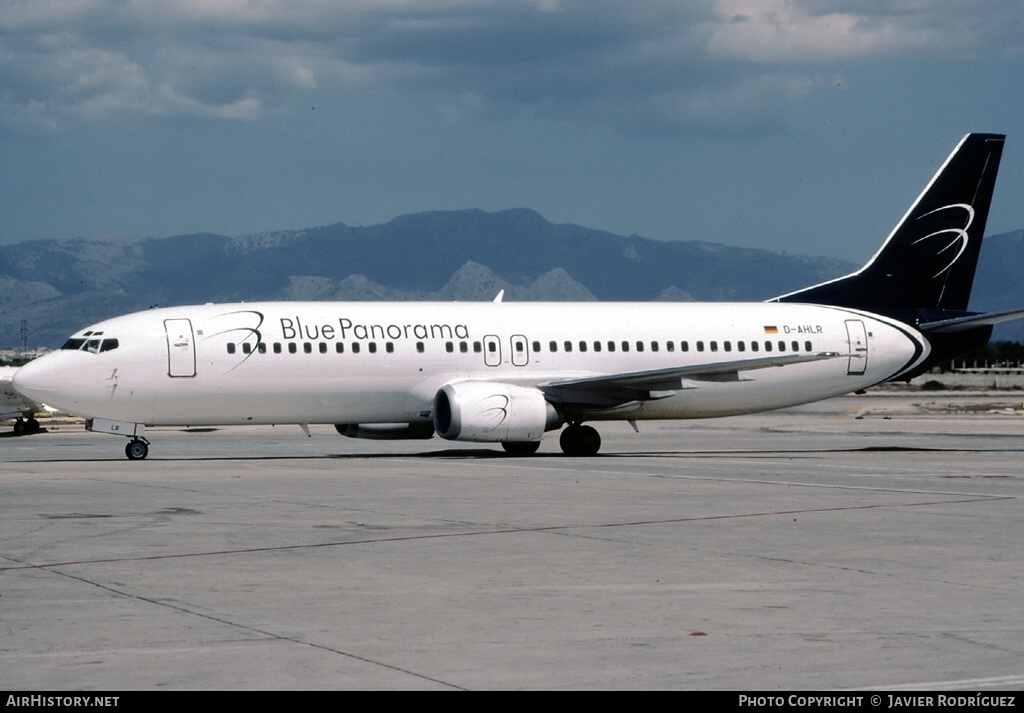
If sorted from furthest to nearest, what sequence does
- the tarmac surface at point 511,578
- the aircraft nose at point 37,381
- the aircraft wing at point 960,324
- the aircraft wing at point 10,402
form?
the aircraft wing at point 10,402 → the aircraft wing at point 960,324 → the aircraft nose at point 37,381 → the tarmac surface at point 511,578

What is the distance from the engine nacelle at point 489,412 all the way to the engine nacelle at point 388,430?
7.79 ft

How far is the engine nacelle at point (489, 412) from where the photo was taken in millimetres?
32906

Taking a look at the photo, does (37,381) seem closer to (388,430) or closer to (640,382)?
(388,430)

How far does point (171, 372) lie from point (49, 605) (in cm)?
2077

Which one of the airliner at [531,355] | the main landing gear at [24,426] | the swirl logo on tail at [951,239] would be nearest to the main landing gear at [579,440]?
the airliner at [531,355]

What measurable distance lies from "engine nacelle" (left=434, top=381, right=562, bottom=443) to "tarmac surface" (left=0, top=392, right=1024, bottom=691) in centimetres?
417

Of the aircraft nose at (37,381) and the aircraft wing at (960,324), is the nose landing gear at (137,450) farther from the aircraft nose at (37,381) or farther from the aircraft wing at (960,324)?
the aircraft wing at (960,324)

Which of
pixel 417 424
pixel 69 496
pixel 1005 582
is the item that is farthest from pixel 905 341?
pixel 1005 582

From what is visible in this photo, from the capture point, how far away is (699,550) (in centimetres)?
1577

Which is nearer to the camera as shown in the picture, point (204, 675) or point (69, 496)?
point (204, 675)

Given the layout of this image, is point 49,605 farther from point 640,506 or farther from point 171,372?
point 171,372

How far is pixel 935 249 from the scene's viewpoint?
40844 mm

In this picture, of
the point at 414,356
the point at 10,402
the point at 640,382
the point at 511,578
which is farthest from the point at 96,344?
the point at 511,578

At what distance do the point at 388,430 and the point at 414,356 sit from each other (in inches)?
112
